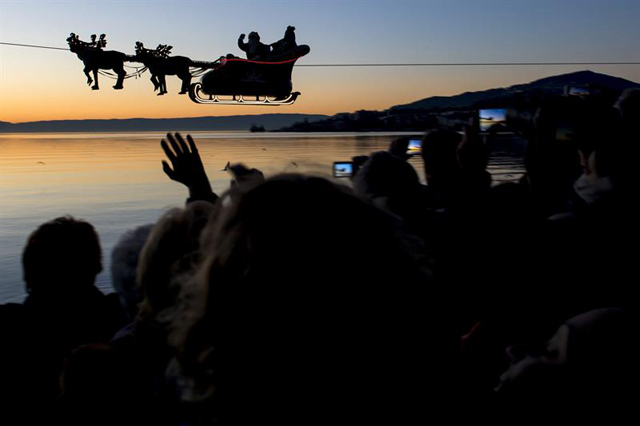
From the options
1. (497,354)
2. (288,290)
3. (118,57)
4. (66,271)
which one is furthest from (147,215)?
(288,290)

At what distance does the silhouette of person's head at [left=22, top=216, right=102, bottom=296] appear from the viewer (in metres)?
2.36

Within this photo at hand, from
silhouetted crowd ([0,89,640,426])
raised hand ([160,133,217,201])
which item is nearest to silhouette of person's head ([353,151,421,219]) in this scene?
silhouetted crowd ([0,89,640,426])

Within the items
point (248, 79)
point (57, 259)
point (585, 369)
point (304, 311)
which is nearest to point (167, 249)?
point (304, 311)

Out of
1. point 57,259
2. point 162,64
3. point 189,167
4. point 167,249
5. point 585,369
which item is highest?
point 162,64

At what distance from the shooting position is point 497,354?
221 centimetres

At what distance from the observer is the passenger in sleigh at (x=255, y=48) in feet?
63.6

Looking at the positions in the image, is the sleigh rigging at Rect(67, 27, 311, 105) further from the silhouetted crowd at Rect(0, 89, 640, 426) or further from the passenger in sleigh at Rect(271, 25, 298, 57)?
the silhouetted crowd at Rect(0, 89, 640, 426)

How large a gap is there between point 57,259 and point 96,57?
18008 mm

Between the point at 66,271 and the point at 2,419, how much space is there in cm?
65

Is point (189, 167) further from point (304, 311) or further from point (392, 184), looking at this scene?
point (304, 311)

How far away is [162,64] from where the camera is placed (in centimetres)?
1947

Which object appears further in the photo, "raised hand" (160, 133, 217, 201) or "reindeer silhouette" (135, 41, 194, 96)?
"reindeer silhouette" (135, 41, 194, 96)

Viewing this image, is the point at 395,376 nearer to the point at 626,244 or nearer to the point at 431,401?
the point at 431,401

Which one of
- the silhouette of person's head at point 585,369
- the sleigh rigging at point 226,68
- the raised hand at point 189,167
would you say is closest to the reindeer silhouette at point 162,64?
the sleigh rigging at point 226,68
